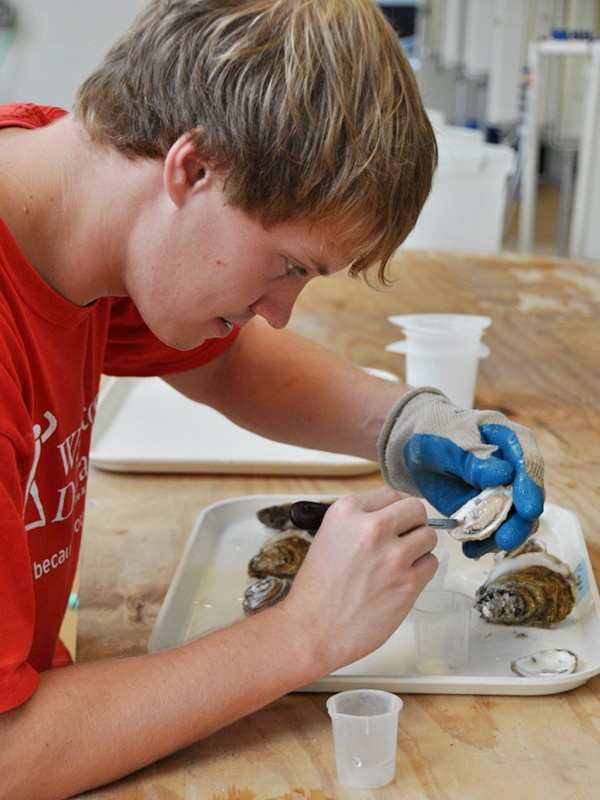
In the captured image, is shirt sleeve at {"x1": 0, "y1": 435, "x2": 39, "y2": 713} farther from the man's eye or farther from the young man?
the man's eye

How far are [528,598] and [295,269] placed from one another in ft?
1.25

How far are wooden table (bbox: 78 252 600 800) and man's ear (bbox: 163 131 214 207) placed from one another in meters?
0.29

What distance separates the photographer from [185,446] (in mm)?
1414

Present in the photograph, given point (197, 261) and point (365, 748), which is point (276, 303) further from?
point (365, 748)

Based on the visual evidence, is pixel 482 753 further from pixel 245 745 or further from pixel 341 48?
pixel 341 48

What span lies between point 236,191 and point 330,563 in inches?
11.9

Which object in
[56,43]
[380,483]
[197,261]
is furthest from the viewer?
[56,43]

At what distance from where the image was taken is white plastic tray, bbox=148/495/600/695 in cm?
84

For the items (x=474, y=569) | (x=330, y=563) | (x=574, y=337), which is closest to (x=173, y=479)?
(x=474, y=569)

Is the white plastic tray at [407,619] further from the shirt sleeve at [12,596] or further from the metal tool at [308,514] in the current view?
the shirt sleeve at [12,596]

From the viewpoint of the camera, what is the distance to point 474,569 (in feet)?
3.53

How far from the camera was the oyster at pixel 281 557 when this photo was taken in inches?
40.8

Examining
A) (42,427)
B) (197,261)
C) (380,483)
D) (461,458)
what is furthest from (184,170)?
(380,483)

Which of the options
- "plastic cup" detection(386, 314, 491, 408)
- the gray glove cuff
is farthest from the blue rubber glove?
"plastic cup" detection(386, 314, 491, 408)
